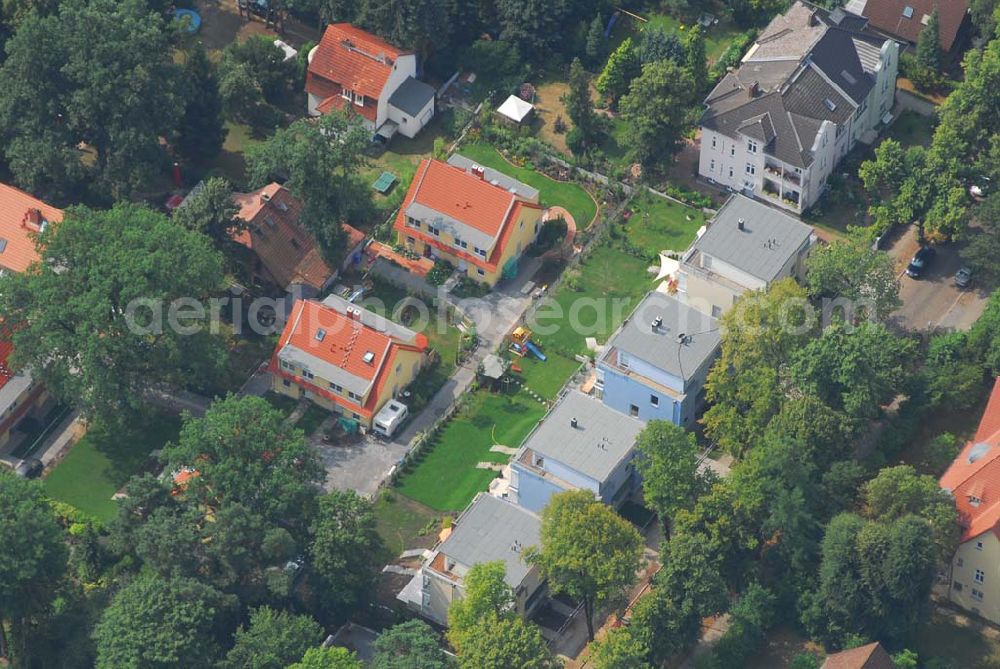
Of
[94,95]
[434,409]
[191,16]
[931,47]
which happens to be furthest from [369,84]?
[931,47]

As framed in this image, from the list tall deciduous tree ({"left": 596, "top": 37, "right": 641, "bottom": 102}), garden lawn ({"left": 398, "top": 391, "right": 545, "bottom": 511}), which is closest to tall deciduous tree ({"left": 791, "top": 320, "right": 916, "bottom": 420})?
garden lawn ({"left": 398, "top": 391, "right": 545, "bottom": 511})

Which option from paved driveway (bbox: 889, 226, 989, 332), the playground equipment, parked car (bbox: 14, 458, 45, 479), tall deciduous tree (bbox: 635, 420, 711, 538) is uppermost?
paved driveway (bbox: 889, 226, 989, 332)

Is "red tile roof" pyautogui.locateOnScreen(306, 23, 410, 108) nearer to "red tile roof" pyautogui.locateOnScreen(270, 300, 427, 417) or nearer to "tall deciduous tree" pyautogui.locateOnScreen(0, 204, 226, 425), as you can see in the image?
"red tile roof" pyautogui.locateOnScreen(270, 300, 427, 417)

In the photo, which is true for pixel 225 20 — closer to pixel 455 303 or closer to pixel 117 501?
pixel 455 303

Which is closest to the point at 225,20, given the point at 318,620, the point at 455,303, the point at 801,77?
the point at 455,303

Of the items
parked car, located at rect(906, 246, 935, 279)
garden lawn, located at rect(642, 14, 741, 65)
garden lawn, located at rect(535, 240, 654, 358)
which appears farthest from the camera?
garden lawn, located at rect(642, 14, 741, 65)

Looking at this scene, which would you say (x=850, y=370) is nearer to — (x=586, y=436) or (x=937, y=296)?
(x=586, y=436)
